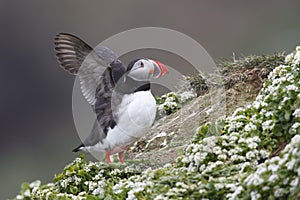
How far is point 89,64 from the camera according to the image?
7.62 m

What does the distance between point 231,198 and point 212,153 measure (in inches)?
35.4

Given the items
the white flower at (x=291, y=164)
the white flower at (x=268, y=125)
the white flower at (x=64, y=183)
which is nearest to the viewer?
the white flower at (x=291, y=164)

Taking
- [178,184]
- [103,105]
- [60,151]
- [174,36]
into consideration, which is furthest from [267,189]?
[60,151]

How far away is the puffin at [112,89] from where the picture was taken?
24.3ft

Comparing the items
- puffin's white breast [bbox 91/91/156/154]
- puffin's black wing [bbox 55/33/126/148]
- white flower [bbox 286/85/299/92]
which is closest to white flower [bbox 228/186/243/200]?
white flower [bbox 286/85/299/92]

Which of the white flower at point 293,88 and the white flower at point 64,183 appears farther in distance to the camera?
the white flower at point 64,183

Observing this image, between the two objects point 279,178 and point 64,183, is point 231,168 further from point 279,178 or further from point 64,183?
point 64,183

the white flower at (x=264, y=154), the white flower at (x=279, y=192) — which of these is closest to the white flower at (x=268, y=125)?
the white flower at (x=264, y=154)

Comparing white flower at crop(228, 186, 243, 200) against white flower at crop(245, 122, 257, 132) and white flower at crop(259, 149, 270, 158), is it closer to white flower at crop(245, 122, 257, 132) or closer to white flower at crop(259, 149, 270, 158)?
white flower at crop(259, 149, 270, 158)

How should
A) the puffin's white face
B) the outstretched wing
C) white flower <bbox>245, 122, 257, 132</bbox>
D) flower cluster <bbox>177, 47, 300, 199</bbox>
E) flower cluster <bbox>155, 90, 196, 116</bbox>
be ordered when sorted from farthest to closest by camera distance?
flower cluster <bbox>155, 90, 196, 116</bbox> < the outstretched wing < the puffin's white face < white flower <bbox>245, 122, 257, 132</bbox> < flower cluster <bbox>177, 47, 300, 199</bbox>

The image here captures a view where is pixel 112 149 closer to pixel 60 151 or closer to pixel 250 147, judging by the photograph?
pixel 250 147

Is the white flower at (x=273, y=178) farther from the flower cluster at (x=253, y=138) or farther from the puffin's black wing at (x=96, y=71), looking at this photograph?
the puffin's black wing at (x=96, y=71)

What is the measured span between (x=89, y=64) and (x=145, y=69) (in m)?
0.60

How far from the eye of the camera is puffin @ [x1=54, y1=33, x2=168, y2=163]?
7398mm
